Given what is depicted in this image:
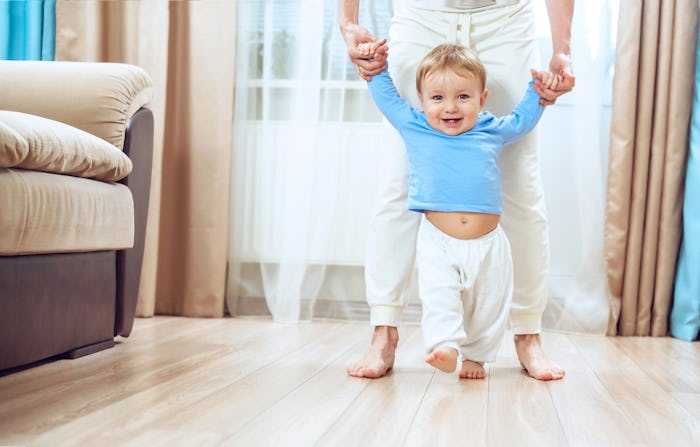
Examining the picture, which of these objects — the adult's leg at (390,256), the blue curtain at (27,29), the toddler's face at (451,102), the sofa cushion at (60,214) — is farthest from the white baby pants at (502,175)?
the blue curtain at (27,29)

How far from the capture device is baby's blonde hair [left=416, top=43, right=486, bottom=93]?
1534 mm

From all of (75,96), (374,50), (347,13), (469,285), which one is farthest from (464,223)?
(75,96)

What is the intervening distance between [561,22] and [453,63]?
298 mm

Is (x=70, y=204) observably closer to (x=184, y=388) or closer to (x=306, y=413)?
(x=184, y=388)

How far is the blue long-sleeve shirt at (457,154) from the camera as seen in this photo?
155 cm

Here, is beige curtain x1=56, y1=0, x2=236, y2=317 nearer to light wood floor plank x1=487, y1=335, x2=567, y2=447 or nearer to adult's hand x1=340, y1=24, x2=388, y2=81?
adult's hand x1=340, y1=24, x2=388, y2=81

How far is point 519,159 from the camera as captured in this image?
1.68m

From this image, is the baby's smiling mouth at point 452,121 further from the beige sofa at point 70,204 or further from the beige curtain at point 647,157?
the beige curtain at point 647,157

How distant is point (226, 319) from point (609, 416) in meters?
1.50

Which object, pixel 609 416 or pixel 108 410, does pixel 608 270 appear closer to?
pixel 609 416

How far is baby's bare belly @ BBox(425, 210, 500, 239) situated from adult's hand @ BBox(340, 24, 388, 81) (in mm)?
316

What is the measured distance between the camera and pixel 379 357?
1605mm

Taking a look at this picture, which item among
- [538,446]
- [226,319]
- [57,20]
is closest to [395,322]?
[538,446]

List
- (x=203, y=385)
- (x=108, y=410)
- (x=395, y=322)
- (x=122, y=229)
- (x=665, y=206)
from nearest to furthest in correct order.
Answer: (x=108, y=410)
(x=203, y=385)
(x=395, y=322)
(x=122, y=229)
(x=665, y=206)
